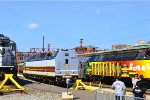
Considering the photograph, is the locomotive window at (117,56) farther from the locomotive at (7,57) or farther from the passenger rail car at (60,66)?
the locomotive at (7,57)

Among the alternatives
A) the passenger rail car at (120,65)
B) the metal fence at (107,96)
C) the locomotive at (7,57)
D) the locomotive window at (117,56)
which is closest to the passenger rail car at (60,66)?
the locomotive at (7,57)

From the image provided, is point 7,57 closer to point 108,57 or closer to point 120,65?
point 120,65

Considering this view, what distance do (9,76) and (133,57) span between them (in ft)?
40.6

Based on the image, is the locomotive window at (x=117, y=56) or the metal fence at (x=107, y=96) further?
the locomotive window at (x=117, y=56)

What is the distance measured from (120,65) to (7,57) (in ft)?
38.8

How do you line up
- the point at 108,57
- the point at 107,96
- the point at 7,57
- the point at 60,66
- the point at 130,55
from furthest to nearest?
the point at 108,57 → the point at 130,55 → the point at 60,66 → the point at 7,57 → the point at 107,96

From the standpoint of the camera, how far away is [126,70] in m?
33.6

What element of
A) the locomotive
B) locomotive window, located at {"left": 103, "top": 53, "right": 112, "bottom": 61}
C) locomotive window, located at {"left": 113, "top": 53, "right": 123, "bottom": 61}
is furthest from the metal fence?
locomotive window, located at {"left": 103, "top": 53, "right": 112, "bottom": 61}

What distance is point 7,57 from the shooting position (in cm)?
2797

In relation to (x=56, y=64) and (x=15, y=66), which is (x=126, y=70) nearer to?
(x=56, y=64)

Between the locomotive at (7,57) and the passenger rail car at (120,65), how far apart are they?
10176mm

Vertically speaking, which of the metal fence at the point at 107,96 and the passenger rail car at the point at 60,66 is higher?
the passenger rail car at the point at 60,66

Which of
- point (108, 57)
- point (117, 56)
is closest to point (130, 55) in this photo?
point (117, 56)

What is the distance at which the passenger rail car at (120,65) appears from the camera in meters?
30.2
